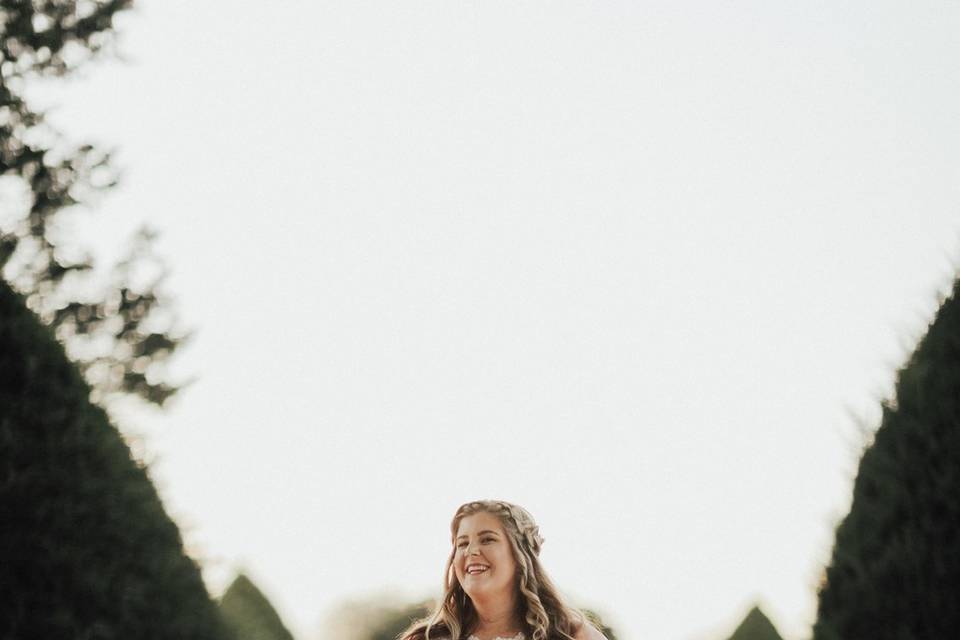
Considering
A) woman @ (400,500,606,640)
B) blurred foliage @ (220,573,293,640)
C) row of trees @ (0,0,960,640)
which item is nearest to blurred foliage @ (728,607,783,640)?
blurred foliage @ (220,573,293,640)

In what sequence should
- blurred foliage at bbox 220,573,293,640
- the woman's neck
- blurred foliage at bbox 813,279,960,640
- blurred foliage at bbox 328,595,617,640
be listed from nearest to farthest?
blurred foliage at bbox 813,279,960,640, the woman's neck, blurred foliage at bbox 220,573,293,640, blurred foliage at bbox 328,595,617,640

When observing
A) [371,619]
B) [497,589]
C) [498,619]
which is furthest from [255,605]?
[371,619]

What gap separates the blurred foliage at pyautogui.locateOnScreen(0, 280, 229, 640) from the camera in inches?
123

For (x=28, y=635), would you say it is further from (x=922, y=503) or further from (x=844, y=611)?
(x=922, y=503)

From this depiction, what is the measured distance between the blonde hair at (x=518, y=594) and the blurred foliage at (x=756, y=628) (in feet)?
28.7

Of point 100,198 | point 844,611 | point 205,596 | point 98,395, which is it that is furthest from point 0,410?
point 100,198

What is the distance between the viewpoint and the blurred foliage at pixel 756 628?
12875 millimetres

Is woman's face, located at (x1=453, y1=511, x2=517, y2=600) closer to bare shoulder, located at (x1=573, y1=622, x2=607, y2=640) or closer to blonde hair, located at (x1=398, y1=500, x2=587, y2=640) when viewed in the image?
blonde hair, located at (x1=398, y1=500, x2=587, y2=640)

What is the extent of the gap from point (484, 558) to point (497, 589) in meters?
0.21

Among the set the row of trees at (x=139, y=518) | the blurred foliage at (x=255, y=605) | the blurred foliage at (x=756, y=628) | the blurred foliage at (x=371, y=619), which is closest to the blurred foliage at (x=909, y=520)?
the row of trees at (x=139, y=518)

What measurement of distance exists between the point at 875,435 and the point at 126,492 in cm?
293

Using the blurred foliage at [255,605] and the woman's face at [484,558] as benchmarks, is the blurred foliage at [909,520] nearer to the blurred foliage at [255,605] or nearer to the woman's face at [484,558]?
the woman's face at [484,558]

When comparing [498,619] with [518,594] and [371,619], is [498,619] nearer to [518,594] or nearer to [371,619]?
[518,594]

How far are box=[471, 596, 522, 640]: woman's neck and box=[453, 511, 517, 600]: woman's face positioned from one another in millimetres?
70
